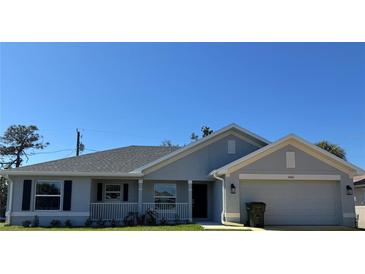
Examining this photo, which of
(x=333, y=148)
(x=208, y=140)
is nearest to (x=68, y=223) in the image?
(x=208, y=140)

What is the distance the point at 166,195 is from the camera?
61.8 feet

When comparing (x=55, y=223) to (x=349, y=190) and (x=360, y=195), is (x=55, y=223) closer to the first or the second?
(x=349, y=190)

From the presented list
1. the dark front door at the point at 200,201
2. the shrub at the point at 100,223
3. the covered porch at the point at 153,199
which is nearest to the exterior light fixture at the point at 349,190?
the covered porch at the point at 153,199

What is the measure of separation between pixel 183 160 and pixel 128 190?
344cm

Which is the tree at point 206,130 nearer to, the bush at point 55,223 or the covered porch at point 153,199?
the covered porch at point 153,199

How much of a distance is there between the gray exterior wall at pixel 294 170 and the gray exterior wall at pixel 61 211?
7121 mm

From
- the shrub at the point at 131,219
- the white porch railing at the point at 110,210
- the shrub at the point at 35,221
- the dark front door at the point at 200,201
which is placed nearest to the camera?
the shrub at the point at 35,221

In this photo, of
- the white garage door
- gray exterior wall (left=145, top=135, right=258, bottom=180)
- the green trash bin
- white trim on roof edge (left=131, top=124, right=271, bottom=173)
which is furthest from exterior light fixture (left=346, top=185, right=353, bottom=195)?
gray exterior wall (left=145, top=135, right=258, bottom=180)

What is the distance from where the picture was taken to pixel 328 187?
1684 centimetres

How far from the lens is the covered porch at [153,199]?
58.3 feet

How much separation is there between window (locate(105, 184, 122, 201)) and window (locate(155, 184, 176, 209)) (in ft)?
6.81

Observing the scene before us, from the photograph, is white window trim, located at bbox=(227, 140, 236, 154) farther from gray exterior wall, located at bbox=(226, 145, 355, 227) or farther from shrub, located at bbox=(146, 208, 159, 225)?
shrub, located at bbox=(146, 208, 159, 225)
